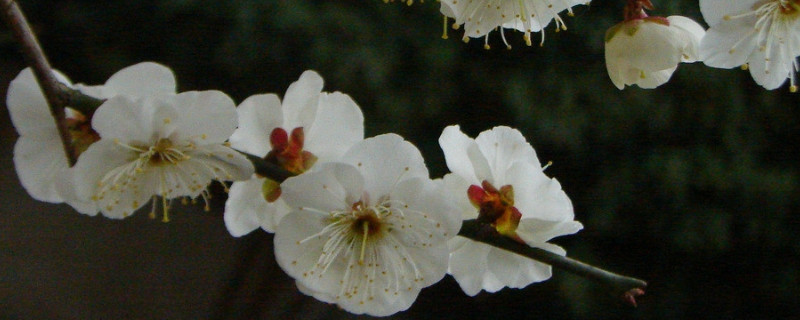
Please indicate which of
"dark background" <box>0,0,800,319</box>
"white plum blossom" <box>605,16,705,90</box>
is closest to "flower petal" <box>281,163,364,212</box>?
"white plum blossom" <box>605,16,705,90</box>

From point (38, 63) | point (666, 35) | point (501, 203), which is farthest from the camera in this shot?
point (666, 35)

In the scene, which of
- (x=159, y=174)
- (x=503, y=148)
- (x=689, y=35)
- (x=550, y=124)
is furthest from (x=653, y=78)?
(x=550, y=124)

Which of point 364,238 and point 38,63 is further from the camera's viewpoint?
point 364,238

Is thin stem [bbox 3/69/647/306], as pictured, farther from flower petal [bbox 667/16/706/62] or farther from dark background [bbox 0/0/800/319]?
dark background [bbox 0/0/800/319]

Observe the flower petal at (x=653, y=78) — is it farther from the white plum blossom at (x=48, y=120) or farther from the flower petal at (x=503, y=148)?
the white plum blossom at (x=48, y=120)

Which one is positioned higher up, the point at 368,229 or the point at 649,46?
the point at 649,46

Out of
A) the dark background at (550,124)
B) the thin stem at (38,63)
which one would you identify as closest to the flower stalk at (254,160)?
the thin stem at (38,63)

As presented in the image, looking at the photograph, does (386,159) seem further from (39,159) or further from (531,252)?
(39,159)
